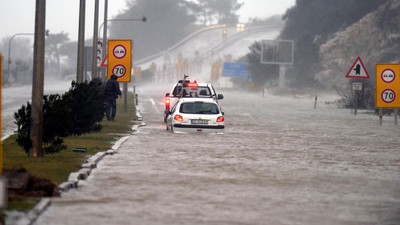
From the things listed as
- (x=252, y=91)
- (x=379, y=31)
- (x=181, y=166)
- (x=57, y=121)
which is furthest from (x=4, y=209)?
(x=252, y=91)

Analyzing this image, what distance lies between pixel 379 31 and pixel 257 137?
7267 cm

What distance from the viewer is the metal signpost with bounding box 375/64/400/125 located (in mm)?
37938

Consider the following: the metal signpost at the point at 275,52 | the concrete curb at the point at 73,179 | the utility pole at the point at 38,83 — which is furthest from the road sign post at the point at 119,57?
the metal signpost at the point at 275,52

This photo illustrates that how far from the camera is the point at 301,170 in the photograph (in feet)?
57.4

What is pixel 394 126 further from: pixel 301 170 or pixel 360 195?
pixel 360 195

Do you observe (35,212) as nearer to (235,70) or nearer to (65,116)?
(65,116)

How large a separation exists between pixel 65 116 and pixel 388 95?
20.9m

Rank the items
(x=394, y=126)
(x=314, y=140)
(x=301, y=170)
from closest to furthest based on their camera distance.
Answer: (x=301, y=170) < (x=314, y=140) < (x=394, y=126)

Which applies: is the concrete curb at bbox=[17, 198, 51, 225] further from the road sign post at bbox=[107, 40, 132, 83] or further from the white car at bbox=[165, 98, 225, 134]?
the road sign post at bbox=[107, 40, 132, 83]

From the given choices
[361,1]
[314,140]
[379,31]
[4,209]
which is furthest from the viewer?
[361,1]

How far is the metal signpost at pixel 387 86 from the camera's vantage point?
37.9 metres

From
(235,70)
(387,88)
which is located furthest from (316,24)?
(387,88)

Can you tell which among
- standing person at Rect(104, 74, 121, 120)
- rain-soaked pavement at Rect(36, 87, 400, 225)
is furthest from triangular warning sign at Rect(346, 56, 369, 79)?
rain-soaked pavement at Rect(36, 87, 400, 225)

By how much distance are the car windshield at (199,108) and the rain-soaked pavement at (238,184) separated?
8.53 feet
